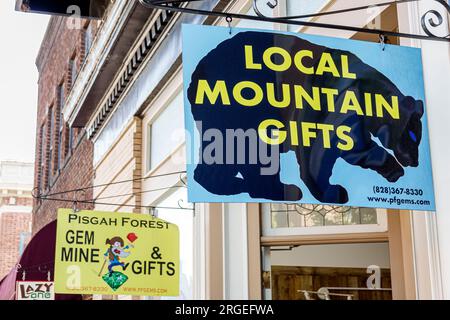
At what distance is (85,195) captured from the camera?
12844mm

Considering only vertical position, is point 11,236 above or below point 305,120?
above

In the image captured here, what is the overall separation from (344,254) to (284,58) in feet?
20.0

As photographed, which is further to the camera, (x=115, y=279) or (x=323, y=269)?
(x=323, y=269)

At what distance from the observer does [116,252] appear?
732 cm

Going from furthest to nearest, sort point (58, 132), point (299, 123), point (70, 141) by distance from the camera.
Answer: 1. point (58, 132)
2. point (70, 141)
3. point (299, 123)

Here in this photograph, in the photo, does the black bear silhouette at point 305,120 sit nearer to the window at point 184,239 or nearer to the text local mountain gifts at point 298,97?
the text local mountain gifts at point 298,97

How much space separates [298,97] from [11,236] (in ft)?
110

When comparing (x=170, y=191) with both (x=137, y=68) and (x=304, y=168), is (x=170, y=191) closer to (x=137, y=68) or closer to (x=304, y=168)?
(x=137, y=68)

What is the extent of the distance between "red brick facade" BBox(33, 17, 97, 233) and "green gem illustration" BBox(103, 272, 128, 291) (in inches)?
199

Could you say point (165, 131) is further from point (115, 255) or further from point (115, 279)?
point (115, 279)

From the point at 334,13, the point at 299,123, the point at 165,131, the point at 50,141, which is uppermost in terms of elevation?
the point at 50,141

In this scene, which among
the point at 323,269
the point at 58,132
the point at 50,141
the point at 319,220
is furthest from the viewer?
the point at 50,141

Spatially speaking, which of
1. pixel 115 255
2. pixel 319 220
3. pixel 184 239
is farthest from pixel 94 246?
pixel 319 220

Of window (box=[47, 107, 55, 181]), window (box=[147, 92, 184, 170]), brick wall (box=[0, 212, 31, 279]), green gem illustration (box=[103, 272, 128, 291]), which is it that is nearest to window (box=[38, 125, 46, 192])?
window (box=[47, 107, 55, 181])
